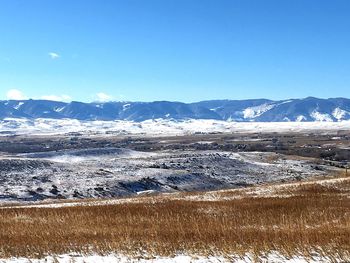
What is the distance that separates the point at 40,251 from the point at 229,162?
75230 mm

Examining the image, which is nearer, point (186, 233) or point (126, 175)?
point (186, 233)

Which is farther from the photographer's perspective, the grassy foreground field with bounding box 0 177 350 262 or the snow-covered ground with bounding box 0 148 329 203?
the snow-covered ground with bounding box 0 148 329 203

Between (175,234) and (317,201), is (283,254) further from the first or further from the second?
(317,201)

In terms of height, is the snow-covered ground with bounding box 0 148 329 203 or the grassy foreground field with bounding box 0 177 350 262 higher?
the grassy foreground field with bounding box 0 177 350 262

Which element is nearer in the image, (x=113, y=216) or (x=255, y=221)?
(x=255, y=221)

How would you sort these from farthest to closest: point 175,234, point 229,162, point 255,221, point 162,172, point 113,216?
point 229,162, point 162,172, point 113,216, point 255,221, point 175,234

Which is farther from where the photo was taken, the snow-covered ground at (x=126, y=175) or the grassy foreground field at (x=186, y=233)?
the snow-covered ground at (x=126, y=175)

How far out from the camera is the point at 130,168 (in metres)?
75.1

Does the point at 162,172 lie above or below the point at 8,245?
below

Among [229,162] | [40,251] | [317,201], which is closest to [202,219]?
[40,251]

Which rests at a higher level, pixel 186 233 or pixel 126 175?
pixel 186 233

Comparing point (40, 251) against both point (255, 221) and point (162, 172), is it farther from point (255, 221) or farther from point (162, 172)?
point (162, 172)

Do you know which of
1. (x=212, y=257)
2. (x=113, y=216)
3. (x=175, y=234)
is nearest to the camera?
(x=212, y=257)

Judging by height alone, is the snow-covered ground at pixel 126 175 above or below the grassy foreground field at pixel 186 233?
below
